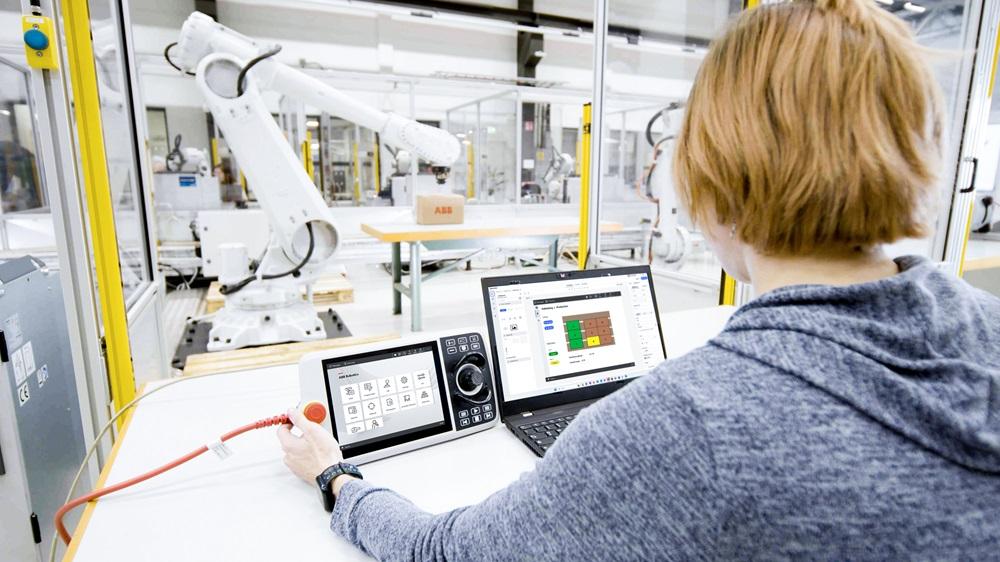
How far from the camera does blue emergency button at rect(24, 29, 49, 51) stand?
1.07 m

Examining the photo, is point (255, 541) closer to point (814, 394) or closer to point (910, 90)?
point (814, 394)

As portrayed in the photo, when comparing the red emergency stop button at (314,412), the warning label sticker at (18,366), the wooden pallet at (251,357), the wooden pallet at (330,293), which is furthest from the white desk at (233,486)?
the wooden pallet at (330,293)

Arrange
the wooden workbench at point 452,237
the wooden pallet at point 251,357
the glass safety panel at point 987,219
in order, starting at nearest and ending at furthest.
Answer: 1. the wooden pallet at point 251,357
2. the glass safety panel at point 987,219
3. the wooden workbench at point 452,237

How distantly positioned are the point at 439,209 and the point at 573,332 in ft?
10.7

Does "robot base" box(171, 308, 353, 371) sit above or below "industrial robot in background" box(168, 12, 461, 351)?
below

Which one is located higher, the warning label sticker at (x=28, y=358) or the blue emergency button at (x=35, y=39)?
the blue emergency button at (x=35, y=39)

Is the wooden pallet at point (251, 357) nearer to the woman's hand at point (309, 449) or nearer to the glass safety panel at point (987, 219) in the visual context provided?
the woman's hand at point (309, 449)

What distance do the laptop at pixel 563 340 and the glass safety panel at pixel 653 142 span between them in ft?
0.74

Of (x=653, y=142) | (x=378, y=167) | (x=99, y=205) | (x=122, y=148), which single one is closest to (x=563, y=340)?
(x=99, y=205)

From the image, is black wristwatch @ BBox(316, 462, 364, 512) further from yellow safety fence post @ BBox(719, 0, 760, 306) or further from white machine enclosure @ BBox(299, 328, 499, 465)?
yellow safety fence post @ BBox(719, 0, 760, 306)

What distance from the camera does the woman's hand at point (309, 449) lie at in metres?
0.84

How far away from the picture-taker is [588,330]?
3.86ft

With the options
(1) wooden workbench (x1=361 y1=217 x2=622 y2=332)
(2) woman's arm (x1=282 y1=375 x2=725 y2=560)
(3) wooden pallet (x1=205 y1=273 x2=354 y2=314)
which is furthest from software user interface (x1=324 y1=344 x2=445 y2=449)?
(3) wooden pallet (x1=205 y1=273 x2=354 y2=314)

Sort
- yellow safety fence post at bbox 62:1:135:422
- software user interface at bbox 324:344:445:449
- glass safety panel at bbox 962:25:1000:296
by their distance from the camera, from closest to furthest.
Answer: software user interface at bbox 324:344:445:449, yellow safety fence post at bbox 62:1:135:422, glass safety panel at bbox 962:25:1000:296
